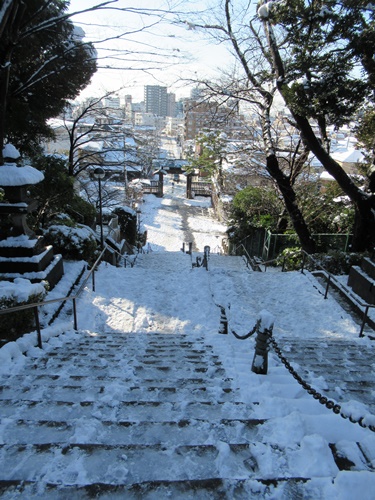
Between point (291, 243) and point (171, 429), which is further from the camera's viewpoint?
point (291, 243)

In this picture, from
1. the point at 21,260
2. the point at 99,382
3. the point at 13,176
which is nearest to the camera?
the point at 99,382

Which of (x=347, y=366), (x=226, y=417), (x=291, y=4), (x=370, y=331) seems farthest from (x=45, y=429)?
(x=291, y=4)

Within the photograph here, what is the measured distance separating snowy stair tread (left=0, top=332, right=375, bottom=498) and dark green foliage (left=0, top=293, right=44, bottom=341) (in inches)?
65.2

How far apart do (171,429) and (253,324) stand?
499 centimetres

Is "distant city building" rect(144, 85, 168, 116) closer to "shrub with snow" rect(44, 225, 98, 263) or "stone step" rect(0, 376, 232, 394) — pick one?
"shrub with snow" rect(44, 225, 98, 263)

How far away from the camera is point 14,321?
18.1ft

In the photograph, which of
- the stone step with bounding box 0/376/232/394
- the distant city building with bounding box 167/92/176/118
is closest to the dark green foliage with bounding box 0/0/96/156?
the stone step with bounding box 0/376/232/394

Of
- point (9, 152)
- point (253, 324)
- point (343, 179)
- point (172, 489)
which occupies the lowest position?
point (253, 324)

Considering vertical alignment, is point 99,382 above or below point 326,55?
below

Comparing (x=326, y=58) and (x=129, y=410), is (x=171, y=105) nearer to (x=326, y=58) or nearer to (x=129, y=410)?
(x=326, y=58)

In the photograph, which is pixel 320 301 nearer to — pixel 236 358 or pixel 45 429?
pixel 236 358

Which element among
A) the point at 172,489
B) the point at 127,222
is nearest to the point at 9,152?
the point at 172,489

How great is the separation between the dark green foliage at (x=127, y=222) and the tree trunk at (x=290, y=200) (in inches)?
410

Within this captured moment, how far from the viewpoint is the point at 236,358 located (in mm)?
4547
